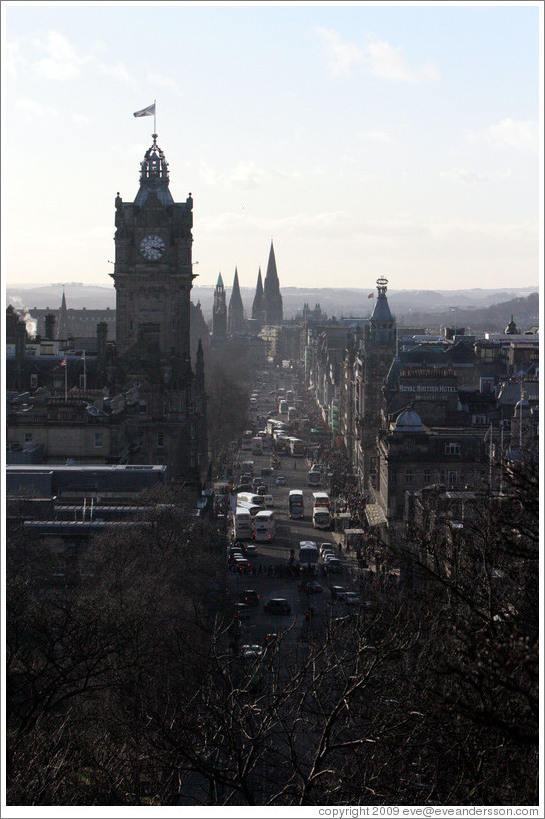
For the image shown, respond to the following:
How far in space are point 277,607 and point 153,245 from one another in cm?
4139

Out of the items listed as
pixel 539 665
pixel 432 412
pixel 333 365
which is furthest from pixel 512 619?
pixel 333 365

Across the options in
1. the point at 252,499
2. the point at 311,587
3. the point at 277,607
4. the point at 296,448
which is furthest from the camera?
the point at 296,448

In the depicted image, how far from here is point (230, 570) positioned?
78000 mm

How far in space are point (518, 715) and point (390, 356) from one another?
10222 cm

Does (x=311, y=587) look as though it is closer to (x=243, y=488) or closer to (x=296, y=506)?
(x=296, y=506)

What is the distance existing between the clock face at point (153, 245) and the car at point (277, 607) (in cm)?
3972

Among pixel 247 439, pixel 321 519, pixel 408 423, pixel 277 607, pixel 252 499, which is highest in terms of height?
pixel 408 423

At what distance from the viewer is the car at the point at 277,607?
65.1 m

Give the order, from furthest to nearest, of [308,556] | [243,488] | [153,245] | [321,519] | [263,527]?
[243,488] → [321,519] → [153,245] → [263,527] → [308,556]

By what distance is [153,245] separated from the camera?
99.1 meters

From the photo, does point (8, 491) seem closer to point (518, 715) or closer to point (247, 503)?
point (247, 503)

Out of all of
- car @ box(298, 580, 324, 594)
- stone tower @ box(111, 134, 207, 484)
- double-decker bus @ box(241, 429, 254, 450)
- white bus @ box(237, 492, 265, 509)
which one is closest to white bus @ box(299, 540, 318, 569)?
car @ box(298, 580, 324, 594)

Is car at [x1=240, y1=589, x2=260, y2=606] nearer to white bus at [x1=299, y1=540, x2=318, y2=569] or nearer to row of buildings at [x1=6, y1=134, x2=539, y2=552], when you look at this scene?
white bus at [x1=299, y1=540, x2=318, y2=569]

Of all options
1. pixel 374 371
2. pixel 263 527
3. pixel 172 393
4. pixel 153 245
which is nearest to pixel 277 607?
pixel 263 527
